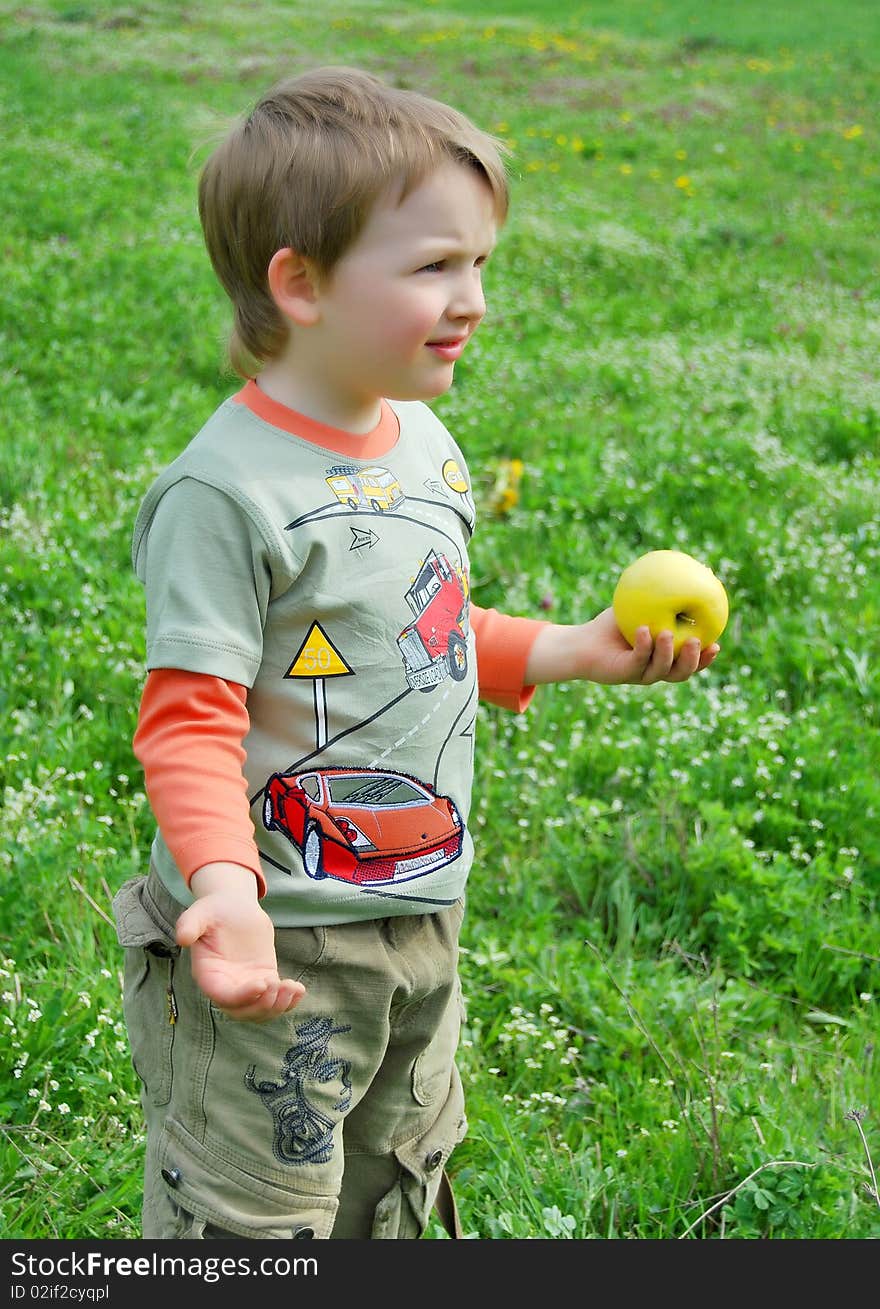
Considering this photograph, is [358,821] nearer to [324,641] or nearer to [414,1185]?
[324,641]

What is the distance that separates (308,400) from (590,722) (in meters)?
2.41

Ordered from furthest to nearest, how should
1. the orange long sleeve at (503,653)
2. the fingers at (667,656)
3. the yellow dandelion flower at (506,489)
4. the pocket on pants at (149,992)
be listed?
the yellow dandelion flower at (506,489) → the orange long sleeve at (503,653) → the fingers at (667,656) → the pocket on pants at (149,992)

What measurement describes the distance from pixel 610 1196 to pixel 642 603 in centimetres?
124

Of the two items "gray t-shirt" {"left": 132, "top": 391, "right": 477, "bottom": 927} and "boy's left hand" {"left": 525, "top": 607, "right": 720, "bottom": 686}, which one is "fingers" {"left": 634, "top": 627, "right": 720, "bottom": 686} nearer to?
"boy's left hand" {"left": 525, "top": 607, "right": 720, "bottom": 686}

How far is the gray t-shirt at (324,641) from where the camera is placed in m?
1.92

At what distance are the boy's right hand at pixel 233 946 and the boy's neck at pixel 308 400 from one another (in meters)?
0.73

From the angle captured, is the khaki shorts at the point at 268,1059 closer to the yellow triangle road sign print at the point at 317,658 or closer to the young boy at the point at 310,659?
the young boy at the point at 310,659

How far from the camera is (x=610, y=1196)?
2748 millimetres

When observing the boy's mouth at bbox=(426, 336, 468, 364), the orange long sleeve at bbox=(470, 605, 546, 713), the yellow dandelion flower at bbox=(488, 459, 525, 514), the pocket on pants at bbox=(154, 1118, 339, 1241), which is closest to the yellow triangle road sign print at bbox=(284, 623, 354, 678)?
the boy's mouth at bbox=(426, 336, 468, 364)

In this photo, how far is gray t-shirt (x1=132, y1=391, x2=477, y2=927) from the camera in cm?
192

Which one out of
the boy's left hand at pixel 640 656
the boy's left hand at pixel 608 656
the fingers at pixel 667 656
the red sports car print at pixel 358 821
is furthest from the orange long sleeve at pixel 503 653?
the red sports car print at pixel 358 821

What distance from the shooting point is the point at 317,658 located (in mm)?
2037

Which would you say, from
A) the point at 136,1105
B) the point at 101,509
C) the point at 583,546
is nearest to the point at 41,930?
the point at 136,1105

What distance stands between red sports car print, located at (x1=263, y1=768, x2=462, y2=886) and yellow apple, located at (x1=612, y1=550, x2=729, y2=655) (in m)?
0.51
